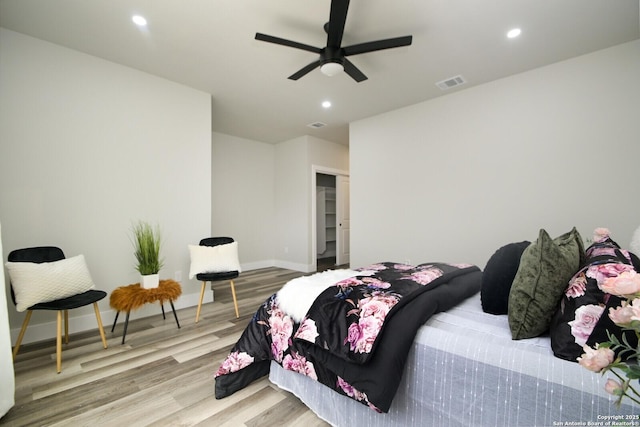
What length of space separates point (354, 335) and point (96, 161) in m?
3.10

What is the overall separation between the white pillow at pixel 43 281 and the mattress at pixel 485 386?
7.29 ft

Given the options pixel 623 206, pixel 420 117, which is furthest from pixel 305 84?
pixel 623 206

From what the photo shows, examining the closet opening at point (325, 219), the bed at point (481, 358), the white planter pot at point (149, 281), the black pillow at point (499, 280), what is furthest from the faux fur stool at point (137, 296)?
the closet opening at point (325, 219)

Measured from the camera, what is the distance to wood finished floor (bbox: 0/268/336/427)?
156 centimetres

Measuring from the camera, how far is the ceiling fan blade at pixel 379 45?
2145 millimetres

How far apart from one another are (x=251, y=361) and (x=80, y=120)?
9.43 ft

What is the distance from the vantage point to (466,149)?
11.6ft

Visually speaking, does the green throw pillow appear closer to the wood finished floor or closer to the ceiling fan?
the wood finished floor

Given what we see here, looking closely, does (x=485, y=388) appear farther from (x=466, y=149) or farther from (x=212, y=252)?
(x=466, y=149)

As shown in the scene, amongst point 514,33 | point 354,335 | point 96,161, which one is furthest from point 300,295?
point 514,33

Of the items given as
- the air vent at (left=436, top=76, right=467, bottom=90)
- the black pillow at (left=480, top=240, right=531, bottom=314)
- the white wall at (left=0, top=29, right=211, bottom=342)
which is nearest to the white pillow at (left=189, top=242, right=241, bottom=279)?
the white wall at (left=0, top=29, right=211, bottom=342)

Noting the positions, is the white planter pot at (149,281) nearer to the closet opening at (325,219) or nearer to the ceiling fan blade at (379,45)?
the ceiling fan blade at (379,45)

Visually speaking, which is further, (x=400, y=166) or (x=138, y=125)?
(x=400, y=166)

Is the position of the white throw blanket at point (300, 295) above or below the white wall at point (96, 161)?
below
